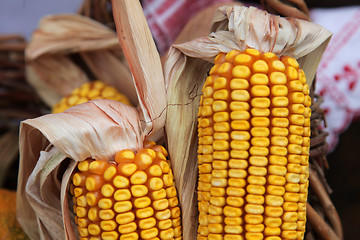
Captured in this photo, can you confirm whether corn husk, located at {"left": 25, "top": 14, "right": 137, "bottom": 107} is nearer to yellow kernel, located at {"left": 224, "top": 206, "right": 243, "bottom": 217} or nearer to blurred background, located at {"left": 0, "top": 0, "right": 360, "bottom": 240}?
blurred background, located at {"left": 0, "top": 0, "right": 360, "bottom": 240}

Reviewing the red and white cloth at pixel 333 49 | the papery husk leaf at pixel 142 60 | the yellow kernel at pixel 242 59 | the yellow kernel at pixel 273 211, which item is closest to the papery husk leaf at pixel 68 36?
the red and white cloth at pixel 333 49

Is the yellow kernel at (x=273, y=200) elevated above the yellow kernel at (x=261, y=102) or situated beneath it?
situated beneath

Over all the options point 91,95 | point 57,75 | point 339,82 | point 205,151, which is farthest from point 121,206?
point 339,82

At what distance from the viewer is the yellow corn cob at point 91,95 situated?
29.6 inches

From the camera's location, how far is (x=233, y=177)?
477 mm

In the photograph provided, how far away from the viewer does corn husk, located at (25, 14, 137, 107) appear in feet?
2.61

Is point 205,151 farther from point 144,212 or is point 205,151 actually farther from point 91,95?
point 91,95

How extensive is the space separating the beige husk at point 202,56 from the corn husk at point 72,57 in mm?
233

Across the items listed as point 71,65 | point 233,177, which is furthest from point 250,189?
point 71,65

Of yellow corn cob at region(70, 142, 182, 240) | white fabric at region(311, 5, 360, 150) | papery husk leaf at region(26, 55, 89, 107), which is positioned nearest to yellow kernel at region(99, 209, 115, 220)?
yellow corn cob at region(70, 142, 182, 240)

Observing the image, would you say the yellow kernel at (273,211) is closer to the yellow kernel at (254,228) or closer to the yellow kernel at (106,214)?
the yellow kernel at (254,228)

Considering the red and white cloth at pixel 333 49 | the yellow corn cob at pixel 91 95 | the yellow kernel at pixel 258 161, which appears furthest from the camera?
the red and white cloth at pixel 333 49

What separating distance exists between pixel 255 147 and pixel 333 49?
24.3 inches

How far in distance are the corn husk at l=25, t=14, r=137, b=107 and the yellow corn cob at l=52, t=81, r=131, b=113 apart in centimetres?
3
